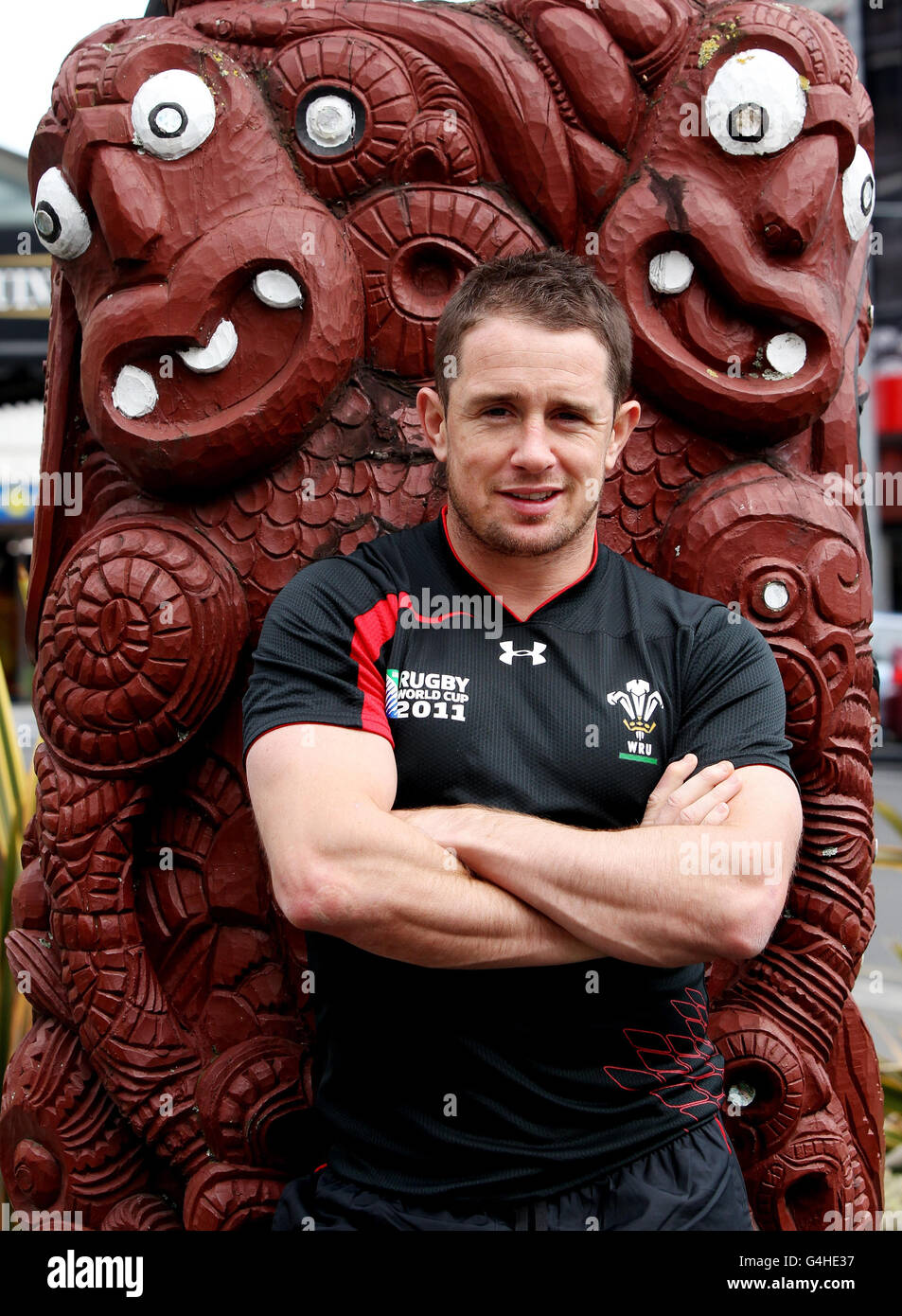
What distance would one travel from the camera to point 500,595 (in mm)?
1946

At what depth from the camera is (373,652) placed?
1836mm

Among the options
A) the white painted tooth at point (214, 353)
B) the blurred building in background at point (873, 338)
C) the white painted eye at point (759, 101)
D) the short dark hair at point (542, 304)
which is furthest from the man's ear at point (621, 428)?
the blurred building in background at point (873, 338)

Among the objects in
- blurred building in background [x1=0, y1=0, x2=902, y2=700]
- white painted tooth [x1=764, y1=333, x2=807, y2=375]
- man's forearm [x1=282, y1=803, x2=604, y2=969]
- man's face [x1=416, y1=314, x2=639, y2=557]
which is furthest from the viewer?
blurred building in background [x1=0, y1=0, x2=902, y2=700]

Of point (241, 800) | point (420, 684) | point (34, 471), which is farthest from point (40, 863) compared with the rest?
point (34, 471)

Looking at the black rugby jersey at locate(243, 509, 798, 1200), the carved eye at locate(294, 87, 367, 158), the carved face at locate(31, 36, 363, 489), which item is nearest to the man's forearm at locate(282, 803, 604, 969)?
the black rugby jersey at locate(243, 509, 798, 1200)

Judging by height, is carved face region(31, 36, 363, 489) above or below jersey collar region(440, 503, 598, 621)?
above

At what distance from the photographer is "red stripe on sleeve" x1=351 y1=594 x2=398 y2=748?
1791 millimetres

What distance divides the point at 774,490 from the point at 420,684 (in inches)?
33.8

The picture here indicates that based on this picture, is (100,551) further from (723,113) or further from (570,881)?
(723,113)

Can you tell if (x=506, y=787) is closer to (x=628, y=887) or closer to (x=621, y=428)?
(x=628, y=887)

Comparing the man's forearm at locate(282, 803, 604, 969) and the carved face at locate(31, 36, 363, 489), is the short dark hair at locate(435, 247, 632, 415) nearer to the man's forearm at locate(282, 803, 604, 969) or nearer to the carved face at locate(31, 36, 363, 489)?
the carved face at locate(31, 36, 363, 489)

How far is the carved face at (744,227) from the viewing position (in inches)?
87.3

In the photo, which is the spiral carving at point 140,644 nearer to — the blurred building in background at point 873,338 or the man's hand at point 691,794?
the man's hand at point 691,794

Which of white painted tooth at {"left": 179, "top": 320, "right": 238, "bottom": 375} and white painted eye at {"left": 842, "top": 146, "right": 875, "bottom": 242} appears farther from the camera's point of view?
white painted eye at {"left": 842, "top": 146, "right": 875, "bottom": 242}
